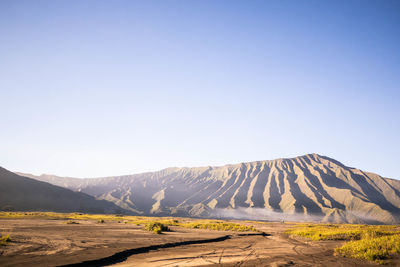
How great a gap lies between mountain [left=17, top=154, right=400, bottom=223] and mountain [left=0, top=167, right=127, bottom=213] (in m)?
32.8

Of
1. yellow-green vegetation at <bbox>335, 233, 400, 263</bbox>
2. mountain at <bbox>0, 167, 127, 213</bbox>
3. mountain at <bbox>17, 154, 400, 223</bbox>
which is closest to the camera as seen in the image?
yellow-green vegetation at <bbox>335, 233, 400, 263</bbox>

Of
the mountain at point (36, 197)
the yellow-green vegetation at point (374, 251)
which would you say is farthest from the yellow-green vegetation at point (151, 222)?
the mountain at point (36, 197)

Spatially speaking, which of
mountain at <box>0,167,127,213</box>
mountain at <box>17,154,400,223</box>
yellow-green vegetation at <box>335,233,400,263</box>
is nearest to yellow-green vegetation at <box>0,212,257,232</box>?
yellow-green vegetation at <box>335,233,400,263</box>

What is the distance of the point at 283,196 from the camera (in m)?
144

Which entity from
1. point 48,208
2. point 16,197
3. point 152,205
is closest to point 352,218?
point 152,205

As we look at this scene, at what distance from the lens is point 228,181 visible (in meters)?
192

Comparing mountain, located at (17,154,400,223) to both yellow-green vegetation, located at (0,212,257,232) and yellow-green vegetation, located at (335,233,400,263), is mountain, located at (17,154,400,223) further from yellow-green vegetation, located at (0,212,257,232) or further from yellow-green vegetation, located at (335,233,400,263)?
yellow-green vegetation, located at (335,233,400,263)

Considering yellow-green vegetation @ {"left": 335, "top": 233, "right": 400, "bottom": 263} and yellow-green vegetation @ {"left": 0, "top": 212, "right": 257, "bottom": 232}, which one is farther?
yellow-green vegetation @ {"left": 0, "top": 212, "right": 257, "bottom": 232}

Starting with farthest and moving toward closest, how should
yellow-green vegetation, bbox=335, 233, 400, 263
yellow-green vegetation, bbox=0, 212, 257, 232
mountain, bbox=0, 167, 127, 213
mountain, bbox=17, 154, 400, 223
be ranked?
1. mountain, bbox=17, 154, 400, 223
2. mountain, bbox=0, 167, 127, 213
3. yellow-green vegetation, bbox=0, 212, 257, 232
4. yellow-green vegetation, bbox=335, 233, 400, 263

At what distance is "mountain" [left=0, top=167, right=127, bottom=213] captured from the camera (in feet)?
269

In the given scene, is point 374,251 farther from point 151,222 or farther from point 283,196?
point 283,196

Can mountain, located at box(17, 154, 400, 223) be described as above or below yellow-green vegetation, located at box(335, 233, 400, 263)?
below

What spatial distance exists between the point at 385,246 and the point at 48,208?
345 ft

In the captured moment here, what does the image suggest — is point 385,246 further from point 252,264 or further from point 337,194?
point 337,194
